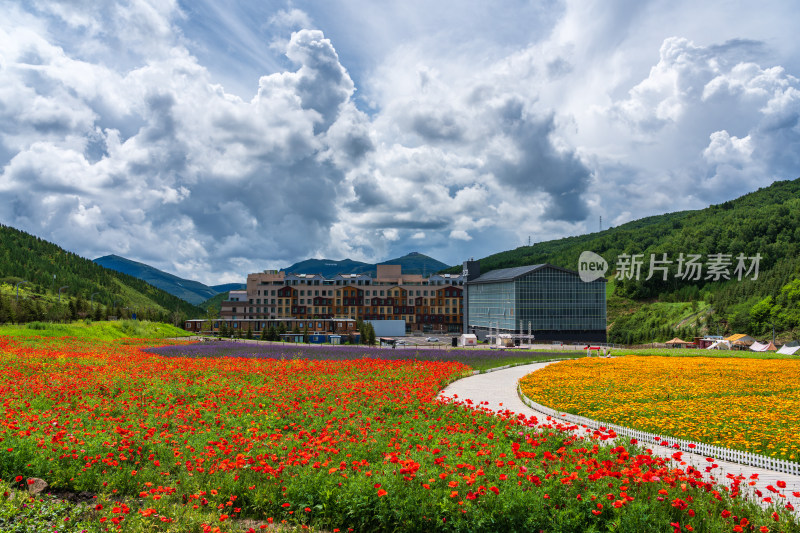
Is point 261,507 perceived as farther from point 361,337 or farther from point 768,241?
point 768,241

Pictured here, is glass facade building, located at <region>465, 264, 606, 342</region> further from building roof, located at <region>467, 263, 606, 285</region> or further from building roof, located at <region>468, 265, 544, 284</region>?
building roof, located at <region>468, 265, 544, 284</region>

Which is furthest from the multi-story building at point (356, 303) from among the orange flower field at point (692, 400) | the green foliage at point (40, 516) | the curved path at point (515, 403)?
the green foliage at point (40, 516)

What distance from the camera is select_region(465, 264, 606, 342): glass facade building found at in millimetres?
101000

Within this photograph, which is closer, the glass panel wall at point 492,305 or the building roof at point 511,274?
the building roof at point 511,274

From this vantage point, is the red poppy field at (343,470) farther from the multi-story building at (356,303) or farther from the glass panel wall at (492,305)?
the multi-story building at (356,303)

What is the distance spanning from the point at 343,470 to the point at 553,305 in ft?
319

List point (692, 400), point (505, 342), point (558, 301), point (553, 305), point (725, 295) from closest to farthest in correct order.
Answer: point (692, 400) < point (505, 342) < point (553, 305) < point (558, 301) < point (725, 295)

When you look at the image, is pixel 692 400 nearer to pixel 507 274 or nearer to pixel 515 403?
pixel 515 403

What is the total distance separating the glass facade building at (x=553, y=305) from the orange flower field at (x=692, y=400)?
221 feet

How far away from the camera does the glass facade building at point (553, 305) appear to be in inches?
3976

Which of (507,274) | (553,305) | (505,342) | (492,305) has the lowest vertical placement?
(505,342)

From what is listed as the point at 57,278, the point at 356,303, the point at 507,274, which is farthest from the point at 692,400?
the point at 57,278

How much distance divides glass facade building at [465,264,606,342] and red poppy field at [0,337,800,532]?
8601 cm

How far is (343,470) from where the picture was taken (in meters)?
10.0
